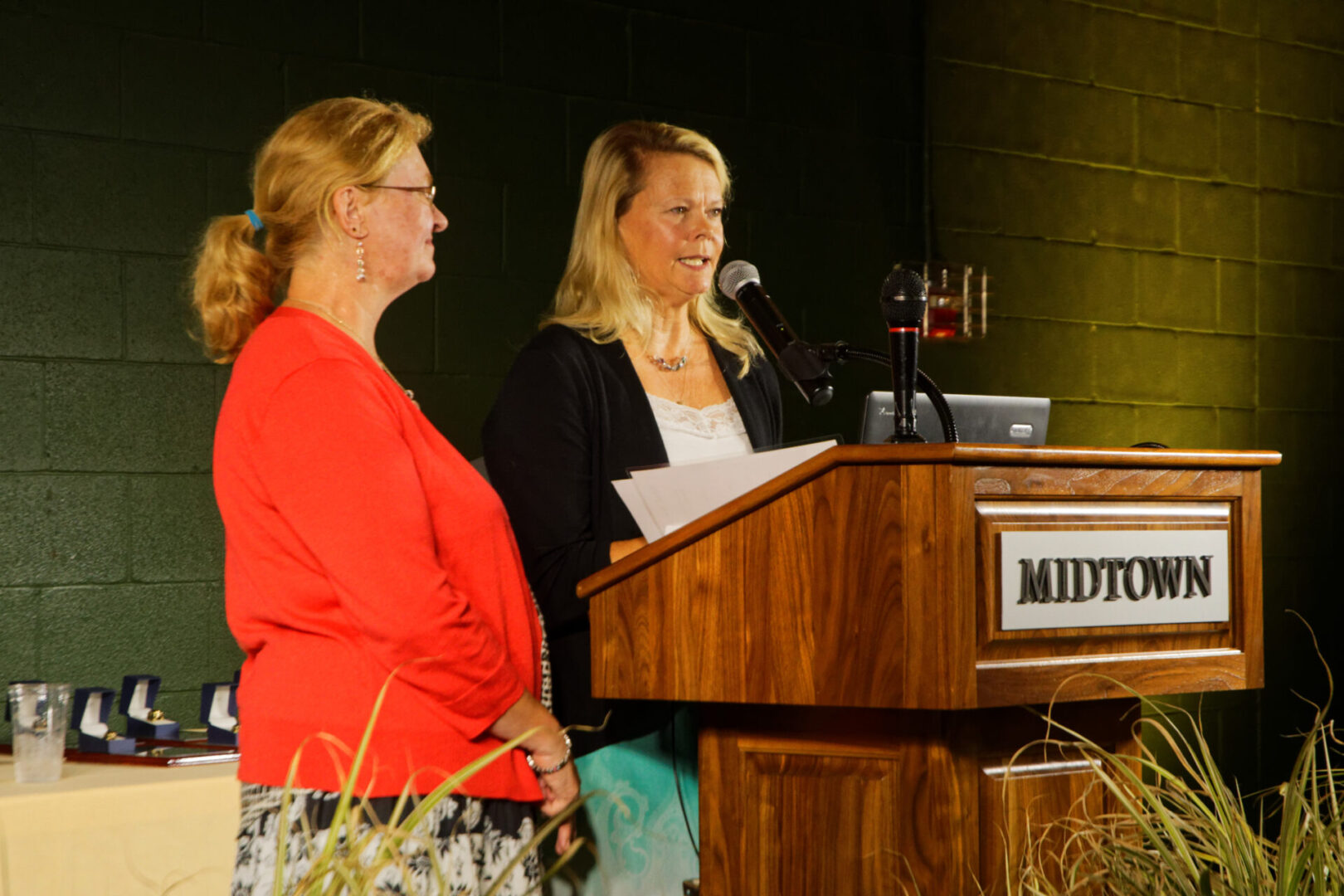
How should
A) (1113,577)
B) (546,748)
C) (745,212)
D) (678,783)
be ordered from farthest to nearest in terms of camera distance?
(745,212)
(678,783)
(546,748)
(1113,577)

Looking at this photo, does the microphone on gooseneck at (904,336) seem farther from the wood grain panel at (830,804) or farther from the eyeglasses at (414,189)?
the eyeglasses at (414,189)

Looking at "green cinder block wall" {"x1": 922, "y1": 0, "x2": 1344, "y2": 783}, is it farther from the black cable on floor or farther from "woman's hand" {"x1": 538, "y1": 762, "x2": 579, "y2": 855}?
"woman's hand" {"x1": 538, "y1": 762, "x2": 579, "y2": 855}

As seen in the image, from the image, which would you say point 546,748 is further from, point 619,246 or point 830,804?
point 619,246

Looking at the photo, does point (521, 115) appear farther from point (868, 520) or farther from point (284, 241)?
point (868, 520)

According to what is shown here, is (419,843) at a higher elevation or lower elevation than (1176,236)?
lower

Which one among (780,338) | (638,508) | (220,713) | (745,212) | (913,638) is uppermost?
(745,212)

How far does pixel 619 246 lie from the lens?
2406mm

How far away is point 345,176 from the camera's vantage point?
182cm

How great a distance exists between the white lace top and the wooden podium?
64 centimetres

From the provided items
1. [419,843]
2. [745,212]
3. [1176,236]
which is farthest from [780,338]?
[1176,236]

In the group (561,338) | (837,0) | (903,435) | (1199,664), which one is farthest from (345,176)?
(837,0)

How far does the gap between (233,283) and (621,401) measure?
600 millimetres

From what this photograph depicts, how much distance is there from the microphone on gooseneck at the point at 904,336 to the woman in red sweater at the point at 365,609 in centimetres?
53

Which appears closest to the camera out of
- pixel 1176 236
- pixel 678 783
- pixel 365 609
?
pixel 365 609
